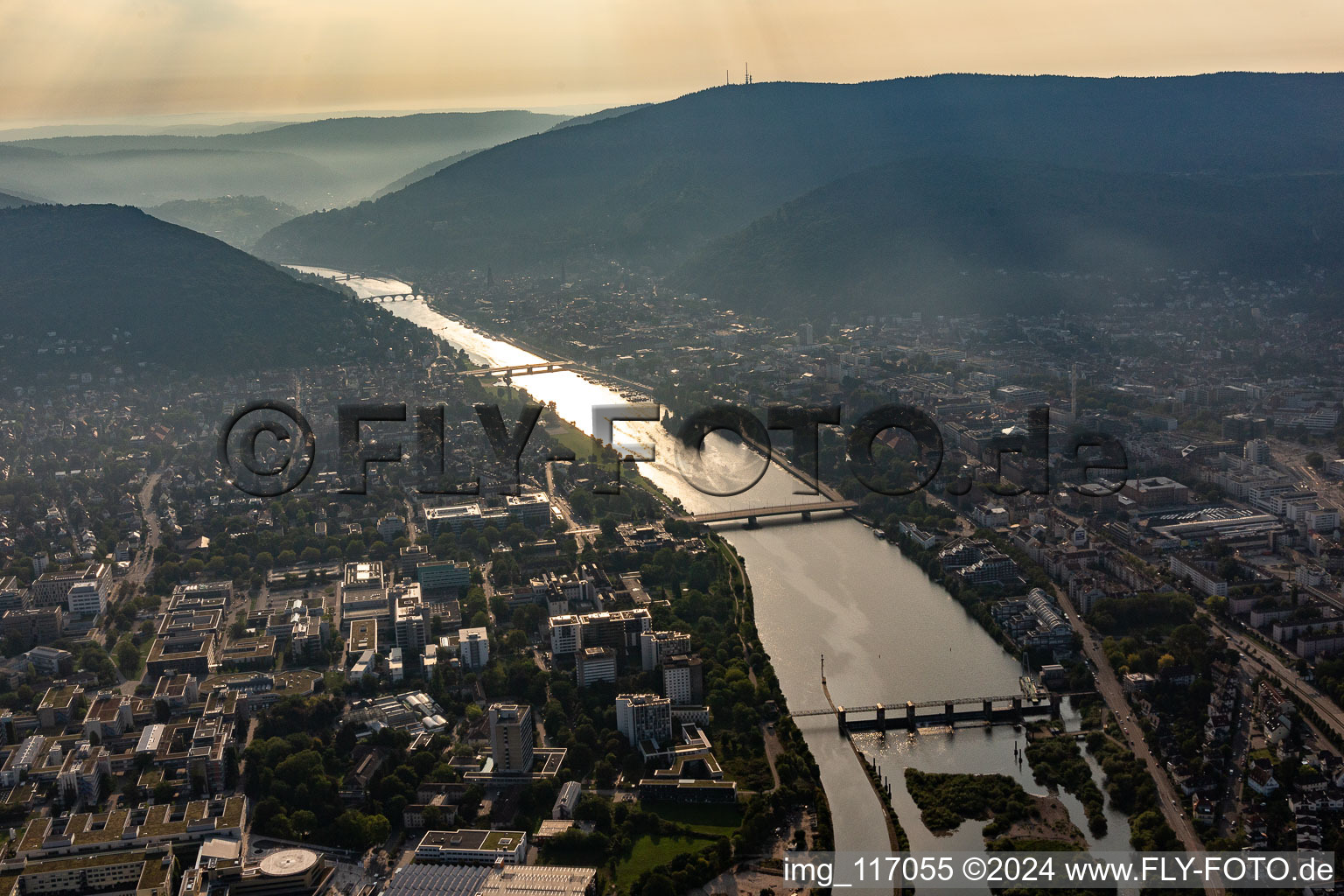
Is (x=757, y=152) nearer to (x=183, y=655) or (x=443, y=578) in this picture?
(x=443, y=578)

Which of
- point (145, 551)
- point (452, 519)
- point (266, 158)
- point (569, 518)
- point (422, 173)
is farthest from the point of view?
point (266, 158)

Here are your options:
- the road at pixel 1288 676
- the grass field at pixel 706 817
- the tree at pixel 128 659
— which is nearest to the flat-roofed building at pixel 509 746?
the grass field at pixel 706 817

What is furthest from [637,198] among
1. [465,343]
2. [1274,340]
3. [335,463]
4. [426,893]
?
[426,893]

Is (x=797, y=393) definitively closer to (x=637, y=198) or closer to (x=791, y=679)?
(x=791, y=679)

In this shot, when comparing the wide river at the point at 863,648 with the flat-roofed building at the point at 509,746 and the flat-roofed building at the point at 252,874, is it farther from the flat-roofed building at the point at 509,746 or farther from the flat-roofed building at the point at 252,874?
the flat-roofed building at the point at 252,874

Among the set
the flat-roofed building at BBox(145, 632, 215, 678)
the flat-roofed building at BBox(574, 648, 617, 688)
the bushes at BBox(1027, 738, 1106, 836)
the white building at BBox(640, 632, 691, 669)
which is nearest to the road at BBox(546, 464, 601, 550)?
the white building at BBox(640, 632, 691, 669)

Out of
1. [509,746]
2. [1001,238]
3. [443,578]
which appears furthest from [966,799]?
[1001,238]

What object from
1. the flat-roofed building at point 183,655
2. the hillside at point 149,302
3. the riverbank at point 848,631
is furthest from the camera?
the hillside at point 149,302
